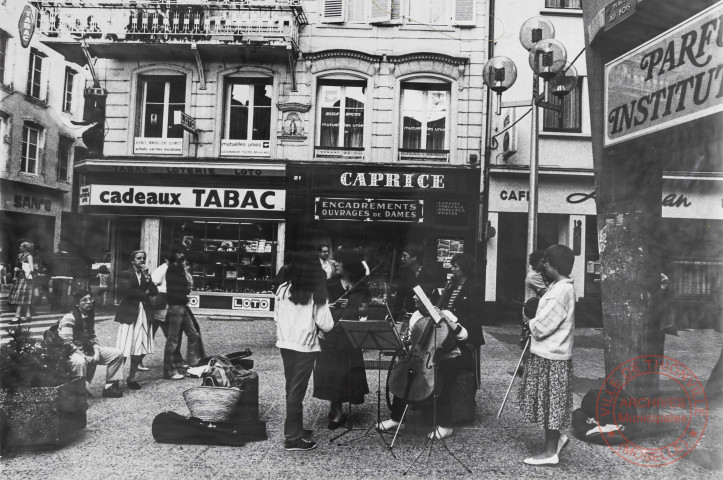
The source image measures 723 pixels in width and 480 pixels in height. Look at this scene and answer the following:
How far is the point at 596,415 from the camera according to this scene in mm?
4727

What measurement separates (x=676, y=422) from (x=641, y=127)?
2811 mm

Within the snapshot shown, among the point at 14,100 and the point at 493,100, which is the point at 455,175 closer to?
the point at 493,100

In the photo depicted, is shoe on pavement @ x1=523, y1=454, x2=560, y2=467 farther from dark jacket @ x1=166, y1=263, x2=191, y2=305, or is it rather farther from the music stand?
dark jacket @ x1=166, y1=263, x2=191, y2=305

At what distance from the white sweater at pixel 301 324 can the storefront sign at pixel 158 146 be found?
7.44m

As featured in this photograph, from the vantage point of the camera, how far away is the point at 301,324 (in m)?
4.45

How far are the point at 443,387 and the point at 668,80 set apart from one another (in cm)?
316

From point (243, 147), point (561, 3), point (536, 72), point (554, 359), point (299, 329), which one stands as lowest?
point (554, 359)

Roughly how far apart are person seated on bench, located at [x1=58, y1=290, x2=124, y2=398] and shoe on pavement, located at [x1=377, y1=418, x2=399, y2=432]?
10.1 ft

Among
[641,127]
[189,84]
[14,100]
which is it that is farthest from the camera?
[189,84]

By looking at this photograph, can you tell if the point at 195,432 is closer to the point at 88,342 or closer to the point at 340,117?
the point at 88,342

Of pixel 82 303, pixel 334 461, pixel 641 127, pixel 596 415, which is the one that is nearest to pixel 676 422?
pixel 596 415

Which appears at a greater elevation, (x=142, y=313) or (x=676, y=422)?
(x=142, y=313)

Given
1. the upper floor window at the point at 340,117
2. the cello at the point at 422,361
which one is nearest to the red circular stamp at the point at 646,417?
the cello at the point at 422,361

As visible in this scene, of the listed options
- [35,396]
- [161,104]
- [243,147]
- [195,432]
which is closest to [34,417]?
[35,396]
